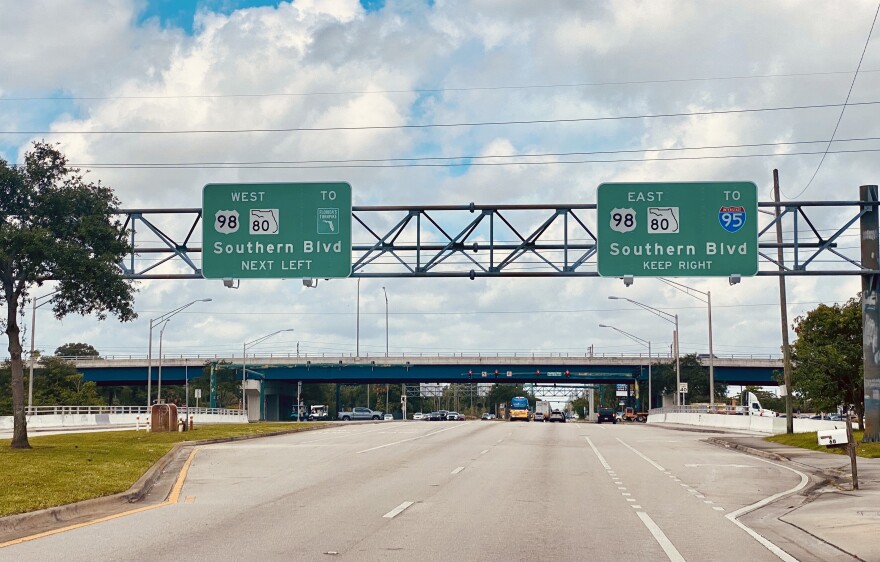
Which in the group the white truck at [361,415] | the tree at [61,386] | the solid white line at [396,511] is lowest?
the white truck at [361,415]

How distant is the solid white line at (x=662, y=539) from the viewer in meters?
12.5

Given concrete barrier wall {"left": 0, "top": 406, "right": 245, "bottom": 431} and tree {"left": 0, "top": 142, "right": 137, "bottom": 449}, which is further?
concrete barrier wall {"left": 0, "top": 406, "right": 245, "bottom": 431}

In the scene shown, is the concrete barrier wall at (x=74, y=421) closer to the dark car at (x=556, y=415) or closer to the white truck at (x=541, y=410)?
the dark car at (x=556, y=415)

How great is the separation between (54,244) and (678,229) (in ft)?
60.9

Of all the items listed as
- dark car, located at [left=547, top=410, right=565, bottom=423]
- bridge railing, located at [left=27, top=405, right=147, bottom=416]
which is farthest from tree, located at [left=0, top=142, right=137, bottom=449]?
dark car, located at [left=547, top=410, right=565, bottom=423]

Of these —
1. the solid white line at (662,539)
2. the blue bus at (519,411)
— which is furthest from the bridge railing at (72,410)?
the solid white line at (662,539)

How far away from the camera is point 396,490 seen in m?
20.9

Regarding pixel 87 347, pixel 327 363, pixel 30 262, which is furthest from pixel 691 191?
pixel 87 347

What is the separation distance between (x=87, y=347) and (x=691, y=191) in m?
148

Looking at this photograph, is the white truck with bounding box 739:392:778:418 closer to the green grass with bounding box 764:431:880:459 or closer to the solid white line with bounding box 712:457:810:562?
the green grass with bounding box 764:431:880:459

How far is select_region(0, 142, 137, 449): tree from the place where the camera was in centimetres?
3120

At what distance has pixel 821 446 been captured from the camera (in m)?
37.1

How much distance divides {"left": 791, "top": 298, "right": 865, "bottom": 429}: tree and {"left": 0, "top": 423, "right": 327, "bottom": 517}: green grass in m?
24.9

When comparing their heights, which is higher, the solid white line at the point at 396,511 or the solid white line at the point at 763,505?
the solid white line at the point at 396,511
